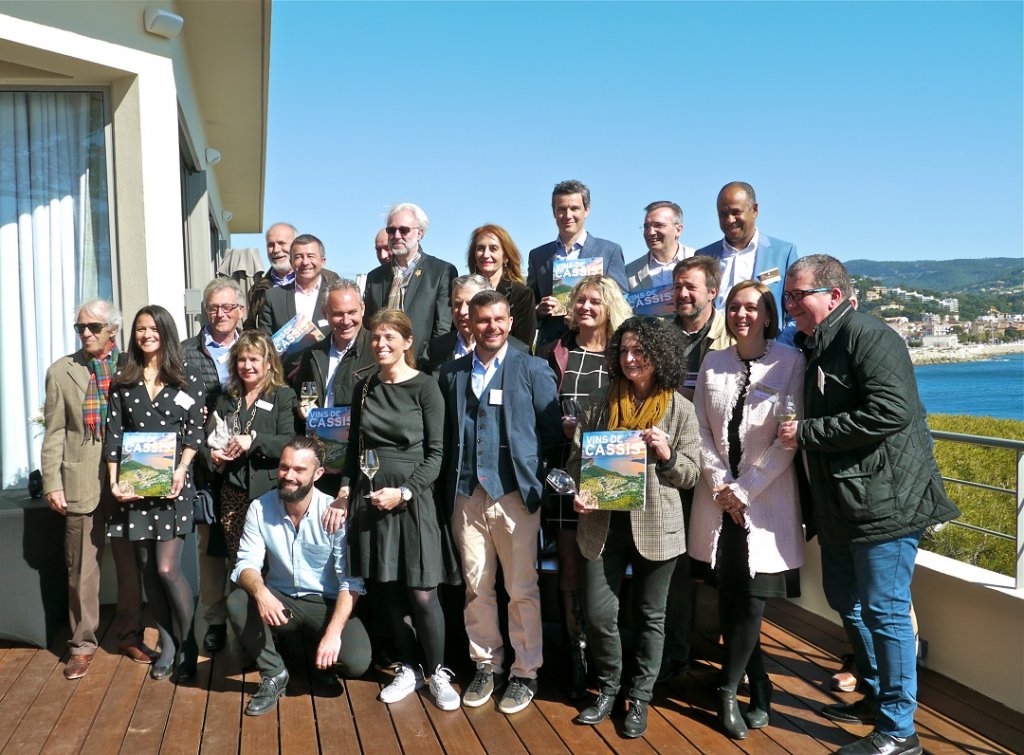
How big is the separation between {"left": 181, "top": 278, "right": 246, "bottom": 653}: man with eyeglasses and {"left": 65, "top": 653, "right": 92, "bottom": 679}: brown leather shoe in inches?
22.4

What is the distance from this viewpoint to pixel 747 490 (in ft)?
11.7

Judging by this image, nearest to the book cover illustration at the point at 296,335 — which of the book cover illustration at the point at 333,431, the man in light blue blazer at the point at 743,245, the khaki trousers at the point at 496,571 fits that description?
the book cover illustration at the point at 333,431

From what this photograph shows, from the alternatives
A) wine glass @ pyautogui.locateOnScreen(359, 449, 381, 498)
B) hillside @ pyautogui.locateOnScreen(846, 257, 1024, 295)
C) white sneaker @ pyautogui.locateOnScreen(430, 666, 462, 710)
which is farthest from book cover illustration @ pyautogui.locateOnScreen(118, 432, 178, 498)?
hillside @ pyautogui.locateOnScreen(846, 257, 1024, 295)

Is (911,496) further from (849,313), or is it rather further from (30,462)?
(30,462)

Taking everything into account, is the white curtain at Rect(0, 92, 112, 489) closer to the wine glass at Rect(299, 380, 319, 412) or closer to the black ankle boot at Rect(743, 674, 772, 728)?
the wine glass at Rect(299, 380, 319, 412)

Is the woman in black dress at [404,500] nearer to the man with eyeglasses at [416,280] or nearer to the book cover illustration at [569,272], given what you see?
the man with eyeglasses at [416,280]

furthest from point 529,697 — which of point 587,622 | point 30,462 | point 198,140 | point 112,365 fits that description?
point 198,140

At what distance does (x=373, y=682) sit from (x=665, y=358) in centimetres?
212

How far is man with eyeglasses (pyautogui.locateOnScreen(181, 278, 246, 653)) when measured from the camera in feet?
15.1

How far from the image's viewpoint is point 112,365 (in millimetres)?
4547

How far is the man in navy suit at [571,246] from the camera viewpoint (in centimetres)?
490

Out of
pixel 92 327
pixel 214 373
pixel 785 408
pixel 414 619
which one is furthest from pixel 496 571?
pixel 92 327

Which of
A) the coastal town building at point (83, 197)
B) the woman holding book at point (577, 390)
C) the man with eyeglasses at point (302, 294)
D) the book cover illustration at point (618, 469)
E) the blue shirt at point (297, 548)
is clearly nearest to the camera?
the book cover illustration at point (618, 469)

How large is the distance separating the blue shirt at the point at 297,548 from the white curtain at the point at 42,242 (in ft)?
7.98
